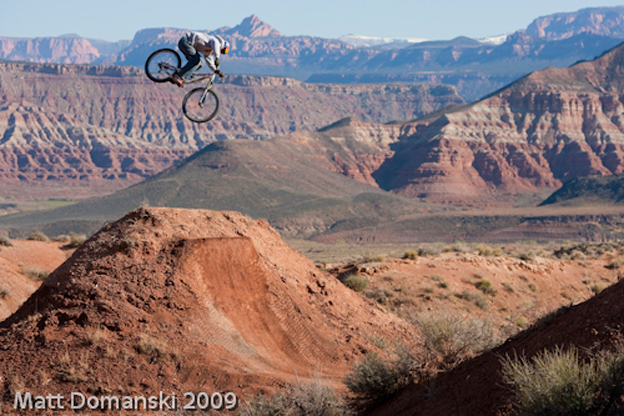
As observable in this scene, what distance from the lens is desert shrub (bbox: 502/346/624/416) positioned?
9969mm

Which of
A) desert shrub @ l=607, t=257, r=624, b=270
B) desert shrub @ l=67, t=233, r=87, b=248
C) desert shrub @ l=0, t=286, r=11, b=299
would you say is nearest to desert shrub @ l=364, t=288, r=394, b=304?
desert shrub @ l=0, t=286, r=11, b=299

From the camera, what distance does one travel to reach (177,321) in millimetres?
18922

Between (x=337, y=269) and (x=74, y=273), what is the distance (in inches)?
762

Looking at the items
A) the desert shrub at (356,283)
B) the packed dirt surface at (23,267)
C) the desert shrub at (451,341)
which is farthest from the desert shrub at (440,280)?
the desert shrub at (451,341)

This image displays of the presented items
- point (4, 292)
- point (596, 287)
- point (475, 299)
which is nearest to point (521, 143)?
point (596, 287)

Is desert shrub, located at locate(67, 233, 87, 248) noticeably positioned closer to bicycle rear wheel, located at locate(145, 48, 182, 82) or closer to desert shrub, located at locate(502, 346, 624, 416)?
bicycle rear wheel, located at locate(145, 48, 182, 82)

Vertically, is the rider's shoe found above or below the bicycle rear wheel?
below

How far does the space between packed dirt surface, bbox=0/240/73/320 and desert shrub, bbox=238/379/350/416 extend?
1537cm

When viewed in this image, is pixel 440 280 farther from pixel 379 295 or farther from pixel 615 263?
pixel 615 263

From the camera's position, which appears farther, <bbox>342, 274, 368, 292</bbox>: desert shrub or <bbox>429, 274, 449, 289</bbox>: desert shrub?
<bbox>429, 274, 449, 289</bbox>: desert shrub

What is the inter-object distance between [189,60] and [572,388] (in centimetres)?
1222

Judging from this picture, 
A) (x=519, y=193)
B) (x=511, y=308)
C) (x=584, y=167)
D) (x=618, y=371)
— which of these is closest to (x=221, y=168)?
(x=519, y=193)

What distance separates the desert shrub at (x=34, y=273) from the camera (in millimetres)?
30136

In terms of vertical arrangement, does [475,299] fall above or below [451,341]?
below
